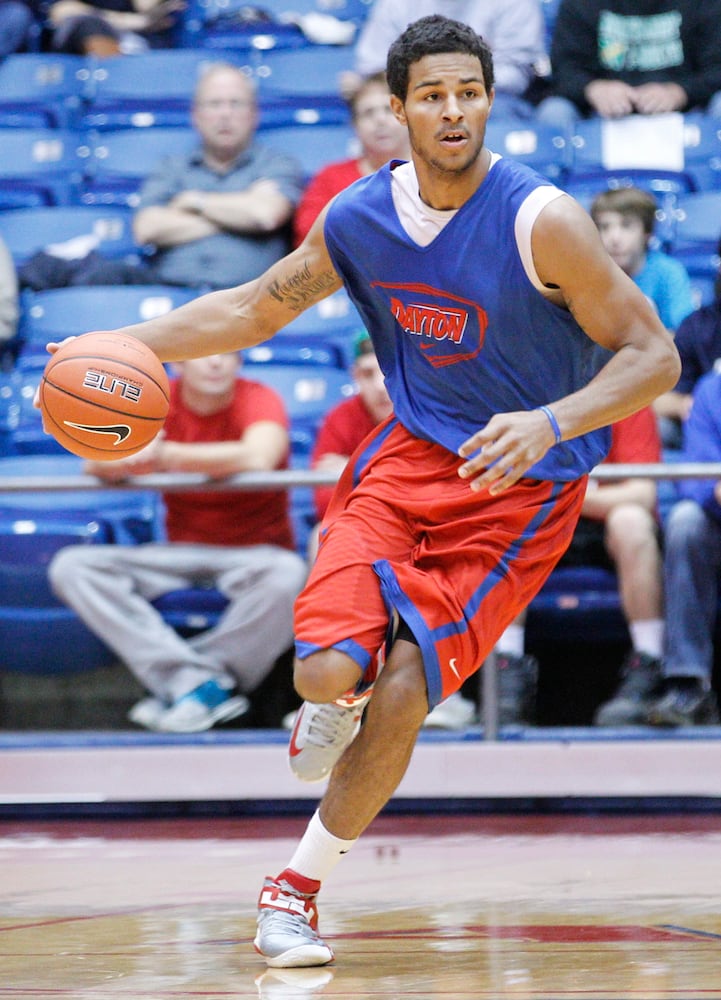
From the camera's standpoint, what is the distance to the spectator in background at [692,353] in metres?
5.81

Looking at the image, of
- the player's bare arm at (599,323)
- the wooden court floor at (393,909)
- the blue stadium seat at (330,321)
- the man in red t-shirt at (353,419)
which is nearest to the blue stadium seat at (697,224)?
the blue stadium seat at (330,321)

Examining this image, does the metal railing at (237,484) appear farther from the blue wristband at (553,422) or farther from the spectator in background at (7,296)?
the blue wristband at (553,422)

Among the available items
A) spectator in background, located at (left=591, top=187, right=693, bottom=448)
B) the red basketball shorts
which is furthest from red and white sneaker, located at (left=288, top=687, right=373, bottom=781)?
spectator in background, located at (left=591, top=187, right=693, bottom=448)

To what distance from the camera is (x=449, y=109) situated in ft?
10.3

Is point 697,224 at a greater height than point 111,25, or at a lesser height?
lesser

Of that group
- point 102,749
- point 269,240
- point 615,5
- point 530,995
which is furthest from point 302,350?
point 530,995

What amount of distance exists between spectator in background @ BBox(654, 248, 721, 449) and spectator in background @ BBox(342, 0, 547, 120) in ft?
7.51

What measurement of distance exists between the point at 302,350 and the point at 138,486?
162 centimetres

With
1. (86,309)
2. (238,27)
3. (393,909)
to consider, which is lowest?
(393,909)

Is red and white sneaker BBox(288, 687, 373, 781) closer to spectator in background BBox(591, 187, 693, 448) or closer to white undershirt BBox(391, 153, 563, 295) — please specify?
white undershirt BBox(391, 153, 563, 295)

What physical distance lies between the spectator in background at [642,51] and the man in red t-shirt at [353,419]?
2761mm

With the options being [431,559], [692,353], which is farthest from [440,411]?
[692,353]

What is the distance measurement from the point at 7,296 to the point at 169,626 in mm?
2253

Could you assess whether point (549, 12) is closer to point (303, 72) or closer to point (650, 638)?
point (303, 72)
